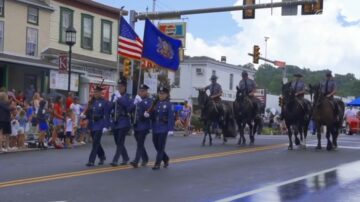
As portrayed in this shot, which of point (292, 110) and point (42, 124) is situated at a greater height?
point (292, 110)

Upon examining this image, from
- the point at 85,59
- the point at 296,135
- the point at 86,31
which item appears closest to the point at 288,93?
the point at 296,135

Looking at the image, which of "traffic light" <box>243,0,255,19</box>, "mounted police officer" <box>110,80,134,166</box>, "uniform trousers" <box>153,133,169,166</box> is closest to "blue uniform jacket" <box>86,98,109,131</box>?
"mounted police officer" <box>110,80,134,166</box>

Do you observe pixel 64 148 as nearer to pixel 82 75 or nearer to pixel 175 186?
pixel 175 186

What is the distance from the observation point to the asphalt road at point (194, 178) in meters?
11.0

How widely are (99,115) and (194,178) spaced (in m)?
3.29

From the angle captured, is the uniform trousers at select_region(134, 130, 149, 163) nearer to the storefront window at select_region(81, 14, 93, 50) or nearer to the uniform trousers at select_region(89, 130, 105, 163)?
the uniform trousers at select_region(89, 130, 105, 163)

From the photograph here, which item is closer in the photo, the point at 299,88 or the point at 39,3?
the point at 299,88

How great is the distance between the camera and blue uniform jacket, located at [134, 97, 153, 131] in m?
15.0

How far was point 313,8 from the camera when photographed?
28.0 m

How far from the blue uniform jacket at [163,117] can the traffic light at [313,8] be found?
15094 mm

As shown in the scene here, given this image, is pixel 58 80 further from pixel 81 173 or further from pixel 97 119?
pixel 81 173

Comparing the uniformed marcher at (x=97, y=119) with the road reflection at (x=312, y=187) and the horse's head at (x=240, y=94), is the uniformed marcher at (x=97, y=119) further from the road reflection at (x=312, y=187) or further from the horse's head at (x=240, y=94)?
the horse's head at (x=240, y=94)

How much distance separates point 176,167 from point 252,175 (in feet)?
7.04

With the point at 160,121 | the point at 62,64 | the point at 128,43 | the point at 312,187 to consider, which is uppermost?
the point at 128,43
